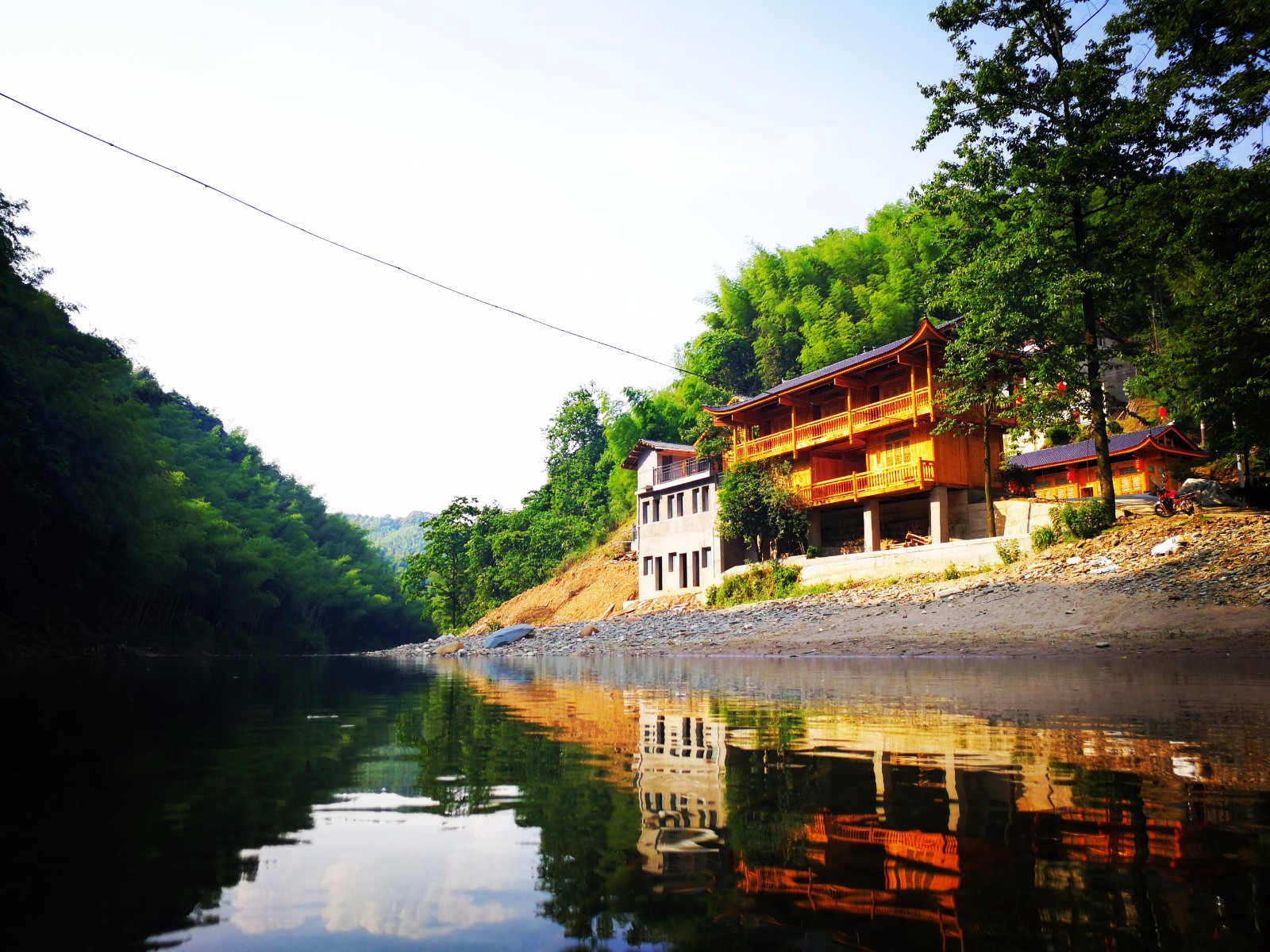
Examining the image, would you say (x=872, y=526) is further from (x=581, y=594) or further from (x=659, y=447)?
(x=581, y=594)

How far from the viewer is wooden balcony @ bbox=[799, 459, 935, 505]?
2853cm

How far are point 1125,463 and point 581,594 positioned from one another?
88.6 feet

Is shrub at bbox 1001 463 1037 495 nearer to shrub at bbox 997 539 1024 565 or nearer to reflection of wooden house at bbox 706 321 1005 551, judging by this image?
reflection of wooden house at bbox 706 321 1005 551

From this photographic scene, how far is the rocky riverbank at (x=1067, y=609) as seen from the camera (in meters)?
14.9

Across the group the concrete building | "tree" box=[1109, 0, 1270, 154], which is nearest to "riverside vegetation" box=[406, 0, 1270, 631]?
"tree" box=[1109, 0, 1270, 154]

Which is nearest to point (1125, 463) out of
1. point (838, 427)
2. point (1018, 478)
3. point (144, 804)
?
point (1018, 478)

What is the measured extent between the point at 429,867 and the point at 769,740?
9.77 feet

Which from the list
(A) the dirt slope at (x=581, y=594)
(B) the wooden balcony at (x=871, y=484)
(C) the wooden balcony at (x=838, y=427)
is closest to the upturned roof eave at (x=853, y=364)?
(C) the wooden balcony at (x=838, y=427)

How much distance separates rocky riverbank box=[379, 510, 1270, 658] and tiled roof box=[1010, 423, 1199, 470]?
9.02 metres

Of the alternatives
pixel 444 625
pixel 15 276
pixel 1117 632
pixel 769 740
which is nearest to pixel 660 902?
pixel 769 740

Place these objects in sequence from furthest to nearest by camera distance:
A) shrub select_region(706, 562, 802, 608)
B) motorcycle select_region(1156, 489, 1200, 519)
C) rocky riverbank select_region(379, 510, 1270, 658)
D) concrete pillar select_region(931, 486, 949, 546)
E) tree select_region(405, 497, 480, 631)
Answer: tree select_region(405, 497, 480, 631), shrub select_region(706, 562, 802, 608), concrete pillar select_region(931, 486, 949, 546), motorcycle select_region(1156, 489, 1200, 519), rocky riverbank select_region(379, 510, 1270, 658)

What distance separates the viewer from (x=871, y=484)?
3036 cm

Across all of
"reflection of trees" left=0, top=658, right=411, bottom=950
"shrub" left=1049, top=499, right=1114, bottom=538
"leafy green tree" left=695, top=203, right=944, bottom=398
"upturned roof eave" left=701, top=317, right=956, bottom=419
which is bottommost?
"reflection of trees" left=0, top=658, right=411, bottom=950

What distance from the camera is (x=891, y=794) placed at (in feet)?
10.6
